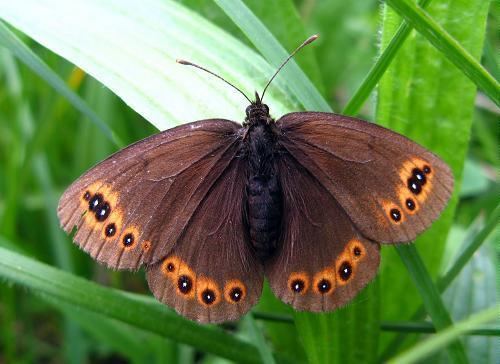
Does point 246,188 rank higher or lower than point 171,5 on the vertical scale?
lower

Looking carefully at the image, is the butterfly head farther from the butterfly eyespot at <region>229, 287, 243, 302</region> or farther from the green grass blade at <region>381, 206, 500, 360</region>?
the green grass blade at <region>381, 206, 500, 360</region>

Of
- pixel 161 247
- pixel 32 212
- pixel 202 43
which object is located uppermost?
pixel 202 43

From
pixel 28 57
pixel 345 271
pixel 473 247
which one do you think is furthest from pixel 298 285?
pixel 28 57

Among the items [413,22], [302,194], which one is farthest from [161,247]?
[413,22]

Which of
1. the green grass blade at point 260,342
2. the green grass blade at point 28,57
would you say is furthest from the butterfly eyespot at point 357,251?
the green grass blade at point 28,57

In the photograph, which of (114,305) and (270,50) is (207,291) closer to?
(114,305)

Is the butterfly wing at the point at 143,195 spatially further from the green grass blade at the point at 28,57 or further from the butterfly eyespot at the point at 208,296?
the green grass blade at the point at 28,57

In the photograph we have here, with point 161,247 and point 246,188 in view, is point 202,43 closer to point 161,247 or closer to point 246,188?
point 246,188
